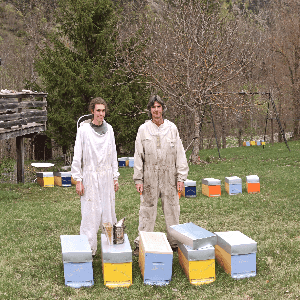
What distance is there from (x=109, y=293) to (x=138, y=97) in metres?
17.1

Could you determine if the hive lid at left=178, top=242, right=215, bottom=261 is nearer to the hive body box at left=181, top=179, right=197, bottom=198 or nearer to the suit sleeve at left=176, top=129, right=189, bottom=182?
the suit sleeve at left=176, top=129, right=189, bottom=182

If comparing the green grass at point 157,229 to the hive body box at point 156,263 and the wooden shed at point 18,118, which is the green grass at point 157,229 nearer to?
the hive body box at point 156,263

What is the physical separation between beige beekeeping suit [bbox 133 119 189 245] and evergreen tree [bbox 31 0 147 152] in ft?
46.1

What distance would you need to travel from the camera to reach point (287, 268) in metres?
4.87

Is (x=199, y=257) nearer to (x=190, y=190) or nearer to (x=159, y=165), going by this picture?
(x=159, y=165)

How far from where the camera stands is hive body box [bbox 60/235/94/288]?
4391mm

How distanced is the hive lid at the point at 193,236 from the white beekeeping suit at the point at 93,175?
3.27ft

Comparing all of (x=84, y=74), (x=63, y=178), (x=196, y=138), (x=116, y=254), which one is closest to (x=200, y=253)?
(x=116, y=254)

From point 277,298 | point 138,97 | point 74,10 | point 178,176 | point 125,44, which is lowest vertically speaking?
point 277,298

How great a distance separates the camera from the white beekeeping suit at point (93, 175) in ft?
16.7

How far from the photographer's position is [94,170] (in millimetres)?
5125

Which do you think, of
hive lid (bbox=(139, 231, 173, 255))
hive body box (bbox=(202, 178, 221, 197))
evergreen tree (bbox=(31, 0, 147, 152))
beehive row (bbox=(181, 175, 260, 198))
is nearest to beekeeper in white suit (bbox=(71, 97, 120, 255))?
hive lid (bbox=(139, 231, 173, 255))

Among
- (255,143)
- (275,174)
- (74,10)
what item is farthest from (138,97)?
(275,174)

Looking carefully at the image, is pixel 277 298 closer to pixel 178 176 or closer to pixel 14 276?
pixel 178 176
